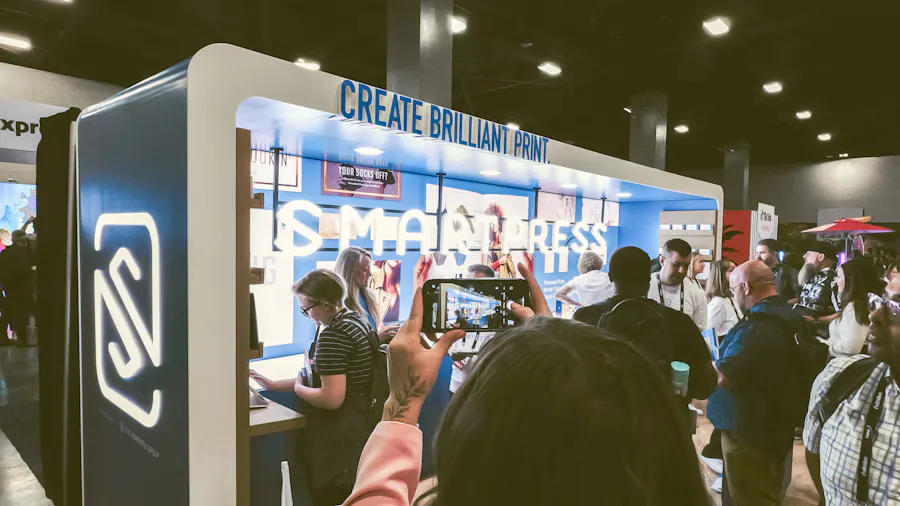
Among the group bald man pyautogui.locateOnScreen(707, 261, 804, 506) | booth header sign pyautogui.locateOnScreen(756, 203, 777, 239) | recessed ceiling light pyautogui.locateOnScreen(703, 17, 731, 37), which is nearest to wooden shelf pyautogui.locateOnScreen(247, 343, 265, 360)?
bald man pyautogui.locateOnScreen(707, 261, 804, 506)

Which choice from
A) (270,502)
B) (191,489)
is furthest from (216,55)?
(270,502)

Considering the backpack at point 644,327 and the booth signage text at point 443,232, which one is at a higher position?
the booth signage text at point 443,232

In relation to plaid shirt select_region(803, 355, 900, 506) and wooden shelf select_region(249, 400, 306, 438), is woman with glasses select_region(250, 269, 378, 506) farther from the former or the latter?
plaid shirt select_region(803, 355, 900, 506)

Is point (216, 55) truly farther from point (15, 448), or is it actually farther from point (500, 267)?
point (15, 448)

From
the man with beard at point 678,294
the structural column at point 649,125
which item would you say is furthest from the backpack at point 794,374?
the structural column at point 649,125

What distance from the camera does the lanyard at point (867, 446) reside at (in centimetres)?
156

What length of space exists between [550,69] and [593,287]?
10.5 ft

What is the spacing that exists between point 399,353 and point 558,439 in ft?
1.47

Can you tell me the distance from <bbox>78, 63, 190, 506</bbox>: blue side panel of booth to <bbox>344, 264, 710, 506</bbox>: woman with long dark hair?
50.1 inches

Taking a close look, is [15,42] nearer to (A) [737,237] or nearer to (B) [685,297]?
(B) [685,297]

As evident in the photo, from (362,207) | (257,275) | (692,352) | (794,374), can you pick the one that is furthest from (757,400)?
(362,207)

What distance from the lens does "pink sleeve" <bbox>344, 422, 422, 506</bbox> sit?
0.77 meters

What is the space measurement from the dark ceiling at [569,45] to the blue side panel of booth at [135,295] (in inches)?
140

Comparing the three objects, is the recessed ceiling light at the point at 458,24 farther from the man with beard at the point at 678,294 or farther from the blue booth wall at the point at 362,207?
the man with beard at the point at 678,294
